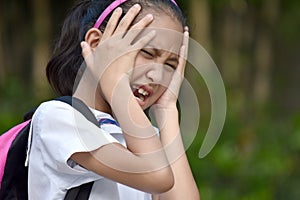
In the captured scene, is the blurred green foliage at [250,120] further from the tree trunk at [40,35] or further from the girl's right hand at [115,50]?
the girl's right hand at [115,50]

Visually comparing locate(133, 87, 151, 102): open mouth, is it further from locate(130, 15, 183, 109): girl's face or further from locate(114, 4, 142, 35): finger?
locate(114, 4, 142, 35): finger

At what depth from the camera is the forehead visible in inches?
53.2

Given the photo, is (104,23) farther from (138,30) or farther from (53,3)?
(53,3)

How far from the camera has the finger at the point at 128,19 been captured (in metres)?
1.33

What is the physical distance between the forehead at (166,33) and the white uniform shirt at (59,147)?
18 cm

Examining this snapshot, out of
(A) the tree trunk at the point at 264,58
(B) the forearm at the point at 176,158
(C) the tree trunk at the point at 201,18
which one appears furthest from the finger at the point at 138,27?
(A) the tree trunk at the point at 264,58

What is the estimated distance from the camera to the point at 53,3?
7059 mm

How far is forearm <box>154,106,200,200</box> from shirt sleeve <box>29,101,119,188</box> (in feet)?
0.68

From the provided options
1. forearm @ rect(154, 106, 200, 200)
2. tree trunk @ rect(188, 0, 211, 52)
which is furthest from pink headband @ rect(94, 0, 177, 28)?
tree trunk @ rect(188, 0, 211, 52)

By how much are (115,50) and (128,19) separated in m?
0.07

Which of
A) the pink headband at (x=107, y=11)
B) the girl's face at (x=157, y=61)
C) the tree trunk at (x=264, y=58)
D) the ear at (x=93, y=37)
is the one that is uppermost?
the pink headband at (x=107, y=11)

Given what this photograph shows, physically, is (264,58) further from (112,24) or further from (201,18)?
(112,24)

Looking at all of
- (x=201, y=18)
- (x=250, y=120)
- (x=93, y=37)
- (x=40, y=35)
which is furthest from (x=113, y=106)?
(x=40, y=35)

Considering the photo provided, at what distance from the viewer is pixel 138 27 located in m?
1.33
